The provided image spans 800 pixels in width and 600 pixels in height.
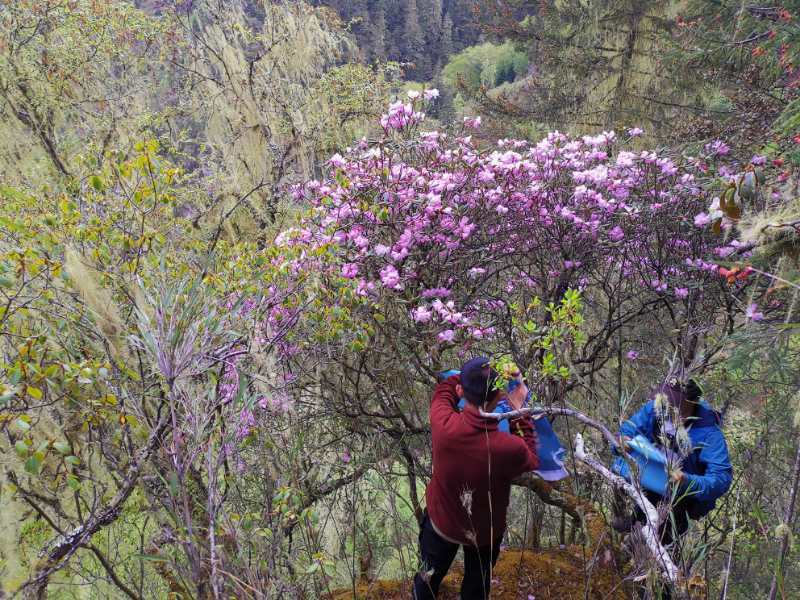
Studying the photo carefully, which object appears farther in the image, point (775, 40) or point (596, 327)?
point (596, 327)

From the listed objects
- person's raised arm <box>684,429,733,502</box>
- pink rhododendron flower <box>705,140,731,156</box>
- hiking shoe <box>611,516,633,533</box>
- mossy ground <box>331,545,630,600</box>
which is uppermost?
pink rhododendron flower <box>705,140,731,156</box>

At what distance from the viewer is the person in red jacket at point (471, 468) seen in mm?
1943

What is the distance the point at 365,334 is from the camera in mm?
2541

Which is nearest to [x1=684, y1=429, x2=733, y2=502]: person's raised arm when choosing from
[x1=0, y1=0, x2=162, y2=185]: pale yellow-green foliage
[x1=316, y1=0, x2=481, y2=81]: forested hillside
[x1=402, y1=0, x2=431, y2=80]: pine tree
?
[x1=0, y1=0, x2=162, y2=185]: pale yellow-green foliage

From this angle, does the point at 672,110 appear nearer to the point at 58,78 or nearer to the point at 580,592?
the point at 580,592

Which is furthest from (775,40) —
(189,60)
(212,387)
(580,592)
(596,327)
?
(189,60)

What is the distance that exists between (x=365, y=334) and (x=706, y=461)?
164cm

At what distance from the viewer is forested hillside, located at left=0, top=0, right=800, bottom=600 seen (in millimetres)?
1656

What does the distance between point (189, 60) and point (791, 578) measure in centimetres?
847

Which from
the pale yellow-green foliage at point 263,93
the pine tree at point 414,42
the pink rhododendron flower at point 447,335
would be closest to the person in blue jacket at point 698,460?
the pink rhododendron flower at point 447,335

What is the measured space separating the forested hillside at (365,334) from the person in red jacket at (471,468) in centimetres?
1

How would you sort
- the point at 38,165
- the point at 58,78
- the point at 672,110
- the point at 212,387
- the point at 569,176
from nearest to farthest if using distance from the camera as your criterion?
the point at 212,387 < the point at 569,176 < the point at 38,165 < the point at 58,78 < the point at 672,110

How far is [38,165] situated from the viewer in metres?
4.73

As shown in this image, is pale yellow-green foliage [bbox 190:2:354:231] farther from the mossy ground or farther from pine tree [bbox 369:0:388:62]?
pine tree [bbox 369:0:388:62]
